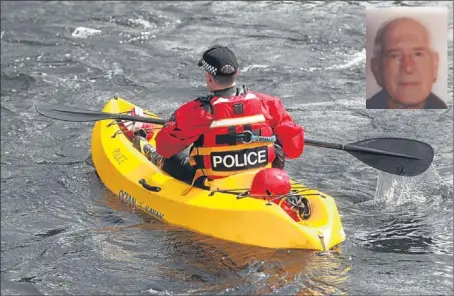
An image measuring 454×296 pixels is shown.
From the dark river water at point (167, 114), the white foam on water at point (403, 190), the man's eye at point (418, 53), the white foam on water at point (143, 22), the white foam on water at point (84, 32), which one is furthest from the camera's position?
the white foam on water at point (143, 22)

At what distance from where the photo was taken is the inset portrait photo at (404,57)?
804 centimetres

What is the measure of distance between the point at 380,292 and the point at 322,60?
20.6ft

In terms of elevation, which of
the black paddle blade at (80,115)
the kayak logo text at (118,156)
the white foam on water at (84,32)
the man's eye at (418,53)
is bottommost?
the white foam on water at (84,32)

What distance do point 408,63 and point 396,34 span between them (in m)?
0.27

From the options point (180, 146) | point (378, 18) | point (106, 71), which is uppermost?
point (378, 18)

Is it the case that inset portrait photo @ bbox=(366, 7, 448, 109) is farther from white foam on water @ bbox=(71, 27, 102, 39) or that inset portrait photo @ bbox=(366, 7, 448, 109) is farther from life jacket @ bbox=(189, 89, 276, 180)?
white foam on water @ bbox=(71, 27, 102, 39)

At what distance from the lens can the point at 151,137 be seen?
856 cm

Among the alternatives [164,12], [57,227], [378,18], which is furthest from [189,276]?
[164,12]

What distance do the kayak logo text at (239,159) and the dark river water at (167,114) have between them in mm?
546

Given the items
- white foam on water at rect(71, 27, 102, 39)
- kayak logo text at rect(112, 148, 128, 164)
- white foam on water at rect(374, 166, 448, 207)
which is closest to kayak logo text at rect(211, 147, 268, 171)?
white foam on water at rect(374, 166, 448, 207)

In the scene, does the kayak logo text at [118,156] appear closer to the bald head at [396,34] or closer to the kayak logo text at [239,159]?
the kayak logo text at [239,159]

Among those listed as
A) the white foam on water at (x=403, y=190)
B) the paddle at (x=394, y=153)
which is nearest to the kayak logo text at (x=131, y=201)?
the paddle at (x=394, y=153)

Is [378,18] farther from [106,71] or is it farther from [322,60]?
[106,71]

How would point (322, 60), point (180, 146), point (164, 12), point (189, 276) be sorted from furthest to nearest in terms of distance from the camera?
1. point (164, 12)
2. point (322, 60)
3. point (180, 146)
4. point (189, 276)
